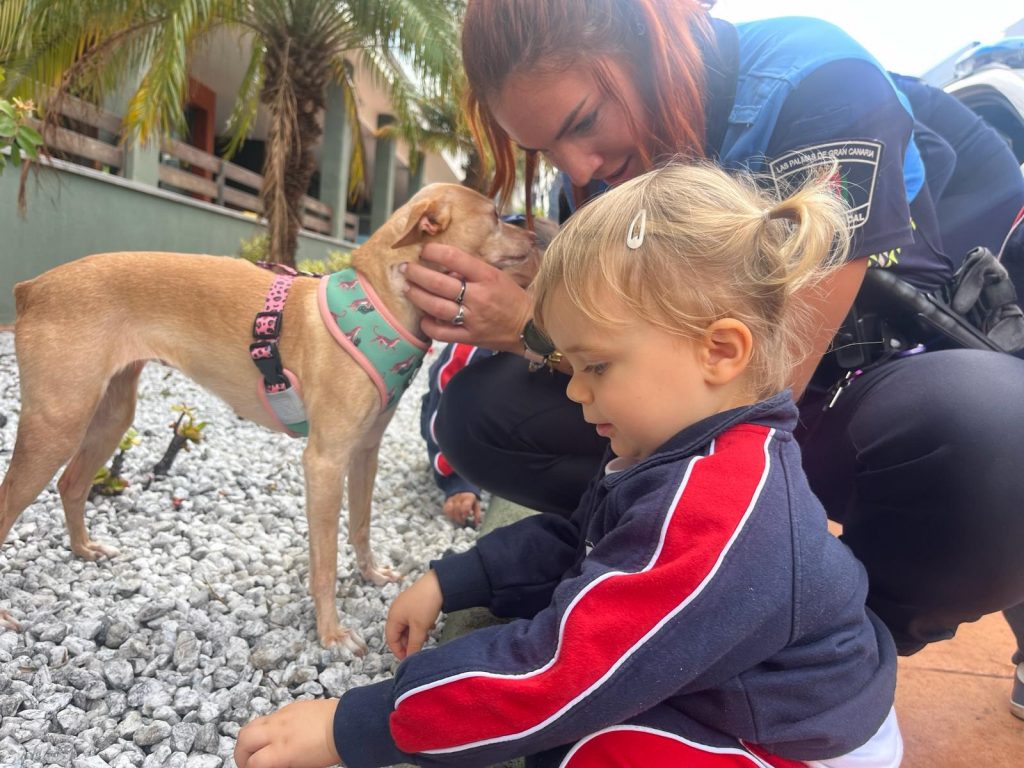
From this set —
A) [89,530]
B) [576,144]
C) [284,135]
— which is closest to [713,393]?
[576,144]

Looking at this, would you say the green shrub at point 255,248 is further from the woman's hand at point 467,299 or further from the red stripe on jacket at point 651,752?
the red stripe on jacket at point 651,752

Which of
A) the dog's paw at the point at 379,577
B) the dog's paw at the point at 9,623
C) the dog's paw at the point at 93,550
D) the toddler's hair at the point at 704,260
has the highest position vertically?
the toddler's hair at the point at 704,260

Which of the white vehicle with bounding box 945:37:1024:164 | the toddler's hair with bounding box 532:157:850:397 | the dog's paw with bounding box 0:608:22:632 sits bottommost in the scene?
the dog's paw with bounding box 0:608:22:632

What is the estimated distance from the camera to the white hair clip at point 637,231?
4.13 feet

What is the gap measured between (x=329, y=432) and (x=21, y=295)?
111cm

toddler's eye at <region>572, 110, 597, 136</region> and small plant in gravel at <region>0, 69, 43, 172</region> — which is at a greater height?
toddler's eye at <region>572, 110, 597, 136</region>

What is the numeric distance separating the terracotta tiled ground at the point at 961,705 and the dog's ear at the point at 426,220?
2054 millimetres

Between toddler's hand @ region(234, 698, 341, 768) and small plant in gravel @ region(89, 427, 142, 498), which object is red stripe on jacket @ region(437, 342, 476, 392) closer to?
small plant in gravel @ region(89, 427, 142, 498)

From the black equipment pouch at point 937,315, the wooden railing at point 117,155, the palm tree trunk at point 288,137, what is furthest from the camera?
the palm tree trunk at point 288,137

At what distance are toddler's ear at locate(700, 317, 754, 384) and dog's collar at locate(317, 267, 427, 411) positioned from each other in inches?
49.4

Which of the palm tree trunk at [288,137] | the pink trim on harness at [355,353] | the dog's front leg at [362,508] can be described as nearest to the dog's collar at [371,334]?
the pink trim on harness at [355,353]

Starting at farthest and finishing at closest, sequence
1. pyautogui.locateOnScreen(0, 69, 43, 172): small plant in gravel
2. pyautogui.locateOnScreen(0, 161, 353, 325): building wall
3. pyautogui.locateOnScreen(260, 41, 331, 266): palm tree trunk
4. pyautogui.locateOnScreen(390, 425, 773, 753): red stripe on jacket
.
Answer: pyautogui.locateOnScreen(260, 41, 331, 266): palm tree trunk → pyautogui.locateOnScreen(0, 161, 353, 325): building wall → pyautogui.locateOnScreen(0, 69, 43, 172): small plant in gravel → pyautogui.locateOnScreen(390, 425, 773, 753): red stripe on jacket

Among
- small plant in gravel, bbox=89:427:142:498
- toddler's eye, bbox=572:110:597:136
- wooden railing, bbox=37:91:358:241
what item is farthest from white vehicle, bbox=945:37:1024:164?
wooden railing, bbox=37:91:358:241

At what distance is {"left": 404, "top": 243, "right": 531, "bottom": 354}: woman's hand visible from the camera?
2.21 m
